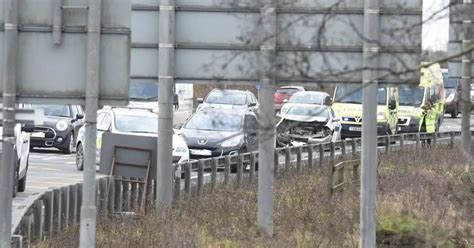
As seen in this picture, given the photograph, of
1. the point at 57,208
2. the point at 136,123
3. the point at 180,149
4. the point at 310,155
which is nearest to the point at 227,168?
the point at 180,149

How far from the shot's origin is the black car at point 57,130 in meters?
30.6

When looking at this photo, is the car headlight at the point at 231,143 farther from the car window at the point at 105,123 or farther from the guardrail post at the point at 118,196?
the guardrail post at the point at 118,196

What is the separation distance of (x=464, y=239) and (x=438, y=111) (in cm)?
3071

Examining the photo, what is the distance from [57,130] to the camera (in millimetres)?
30781

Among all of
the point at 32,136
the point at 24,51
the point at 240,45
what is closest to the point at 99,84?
the point at 24,51

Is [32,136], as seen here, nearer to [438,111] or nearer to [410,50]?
[438,111]

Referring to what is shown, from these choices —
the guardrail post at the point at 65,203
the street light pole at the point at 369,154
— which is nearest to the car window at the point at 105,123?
the guardrail post at the point at 65,203

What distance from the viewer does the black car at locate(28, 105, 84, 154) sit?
30609 mm

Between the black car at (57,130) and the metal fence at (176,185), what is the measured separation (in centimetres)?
814

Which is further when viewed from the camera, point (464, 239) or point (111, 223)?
point (111, 223)

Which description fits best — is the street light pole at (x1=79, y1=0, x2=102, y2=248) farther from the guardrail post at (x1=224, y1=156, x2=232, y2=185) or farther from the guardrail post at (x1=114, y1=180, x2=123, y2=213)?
the guardrail post at (x1=224, y1=156, x2=232, y2=185)

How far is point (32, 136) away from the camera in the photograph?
101 ft

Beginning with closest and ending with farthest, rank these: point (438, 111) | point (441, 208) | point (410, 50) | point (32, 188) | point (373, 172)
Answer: point (410, 50) → point (373, 172) → point (441, 208) → point (32, 188) → point (438, 111)

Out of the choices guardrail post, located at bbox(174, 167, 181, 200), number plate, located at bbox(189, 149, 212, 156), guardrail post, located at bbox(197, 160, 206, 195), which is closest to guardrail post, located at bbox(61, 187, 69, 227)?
guardrail post, located at bbox(174, 167, 181, 200)
